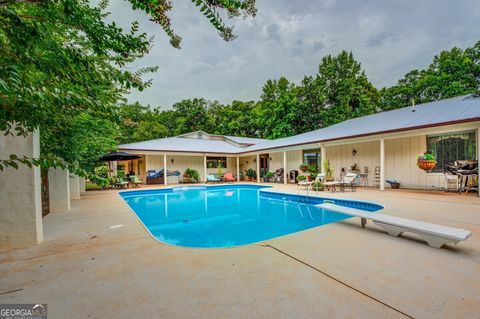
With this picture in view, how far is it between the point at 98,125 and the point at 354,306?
652 cm

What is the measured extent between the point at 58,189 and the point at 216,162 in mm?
13946

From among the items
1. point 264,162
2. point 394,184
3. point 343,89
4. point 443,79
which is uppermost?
point 343,89

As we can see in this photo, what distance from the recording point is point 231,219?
6.67 m

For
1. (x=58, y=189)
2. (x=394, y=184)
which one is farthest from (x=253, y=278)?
(x=394, y=184)

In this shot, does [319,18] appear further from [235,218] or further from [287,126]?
[287,126]

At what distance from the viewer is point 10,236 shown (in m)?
3.38

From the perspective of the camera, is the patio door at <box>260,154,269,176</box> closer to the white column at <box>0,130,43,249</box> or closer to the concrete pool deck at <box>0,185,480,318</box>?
the concrete pool deck at <box>0,185,480,318</box>

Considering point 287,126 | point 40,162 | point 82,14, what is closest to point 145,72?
point 82,14

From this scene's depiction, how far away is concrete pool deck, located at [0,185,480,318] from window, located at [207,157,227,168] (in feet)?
51.8

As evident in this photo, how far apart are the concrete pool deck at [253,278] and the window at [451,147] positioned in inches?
285

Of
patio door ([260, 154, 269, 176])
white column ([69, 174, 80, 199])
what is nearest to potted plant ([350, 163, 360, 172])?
patio door ([260, 154, 269, 176])

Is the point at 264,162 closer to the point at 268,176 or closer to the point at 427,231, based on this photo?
the point at 268,176

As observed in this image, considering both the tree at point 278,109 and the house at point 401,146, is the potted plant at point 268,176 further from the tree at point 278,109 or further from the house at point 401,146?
the tree at point 278,109

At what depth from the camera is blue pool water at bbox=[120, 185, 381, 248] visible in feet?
16.3
